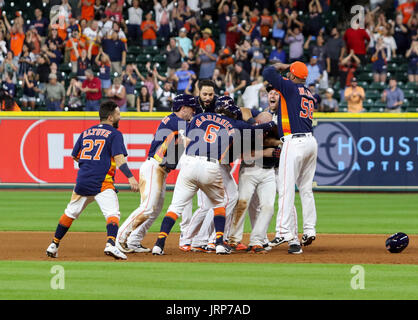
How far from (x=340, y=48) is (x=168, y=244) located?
14.0 metres

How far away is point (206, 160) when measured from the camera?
10.2 m

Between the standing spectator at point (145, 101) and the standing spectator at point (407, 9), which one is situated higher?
the standing spectator at point (407, 9)

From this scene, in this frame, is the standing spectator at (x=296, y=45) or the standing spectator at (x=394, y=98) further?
the standing spectator at (x=296, y=45)

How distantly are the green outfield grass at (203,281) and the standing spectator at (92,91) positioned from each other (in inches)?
523

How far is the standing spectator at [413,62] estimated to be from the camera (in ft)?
79.5

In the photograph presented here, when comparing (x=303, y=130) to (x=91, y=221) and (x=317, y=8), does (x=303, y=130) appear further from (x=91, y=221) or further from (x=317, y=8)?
(x=317, y=8)

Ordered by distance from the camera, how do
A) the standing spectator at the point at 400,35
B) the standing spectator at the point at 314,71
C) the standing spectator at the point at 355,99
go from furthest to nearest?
the standing spectator at the point at 400,35 < the standing spectator at the point at 314,71 < the standing spectator at the point at 355,99

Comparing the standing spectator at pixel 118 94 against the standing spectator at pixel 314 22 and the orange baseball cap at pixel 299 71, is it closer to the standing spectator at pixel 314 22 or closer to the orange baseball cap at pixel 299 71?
the standing spectator at pixel 314 22

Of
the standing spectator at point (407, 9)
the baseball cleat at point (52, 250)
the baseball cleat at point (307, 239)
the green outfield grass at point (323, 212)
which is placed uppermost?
the standing spectator at point (407, 9)

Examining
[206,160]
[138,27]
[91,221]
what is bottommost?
[91,221]

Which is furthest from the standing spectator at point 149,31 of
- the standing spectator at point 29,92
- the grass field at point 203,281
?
the grass field at point 203,281

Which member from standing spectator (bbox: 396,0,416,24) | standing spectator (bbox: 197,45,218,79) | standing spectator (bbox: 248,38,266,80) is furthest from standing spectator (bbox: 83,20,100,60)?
standing spectator (bbox: 396,0,416,24)

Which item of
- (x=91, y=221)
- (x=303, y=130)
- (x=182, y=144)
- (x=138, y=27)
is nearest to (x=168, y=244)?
(x=182, y=144)

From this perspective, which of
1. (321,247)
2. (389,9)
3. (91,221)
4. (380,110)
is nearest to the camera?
(321,247)
